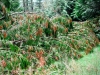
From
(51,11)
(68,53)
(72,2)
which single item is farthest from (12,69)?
→ (51,11)

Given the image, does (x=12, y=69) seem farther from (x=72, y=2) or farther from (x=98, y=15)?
(x=72, y=2)

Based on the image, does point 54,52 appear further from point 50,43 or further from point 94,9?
point 94,9

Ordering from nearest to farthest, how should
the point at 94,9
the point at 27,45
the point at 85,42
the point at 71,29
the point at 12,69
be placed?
the point at 12,69 < the point at 27,45 < the point at 85,42 < the point at 71,29 < the point at 94,9

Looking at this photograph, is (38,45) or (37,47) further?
(38,45)

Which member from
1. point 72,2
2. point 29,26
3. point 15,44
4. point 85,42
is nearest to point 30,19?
point 29,26

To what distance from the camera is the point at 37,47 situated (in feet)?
20.3

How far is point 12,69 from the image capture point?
537 cm

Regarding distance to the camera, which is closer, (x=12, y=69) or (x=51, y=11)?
(x=12, y=69)

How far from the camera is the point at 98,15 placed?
37.0 ft

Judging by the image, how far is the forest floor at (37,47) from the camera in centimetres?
544

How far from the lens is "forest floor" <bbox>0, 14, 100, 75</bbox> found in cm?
544

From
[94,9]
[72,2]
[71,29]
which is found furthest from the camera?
[72,2]

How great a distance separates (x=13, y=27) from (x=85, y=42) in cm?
274

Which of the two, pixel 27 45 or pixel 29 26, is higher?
pixel 29 26
